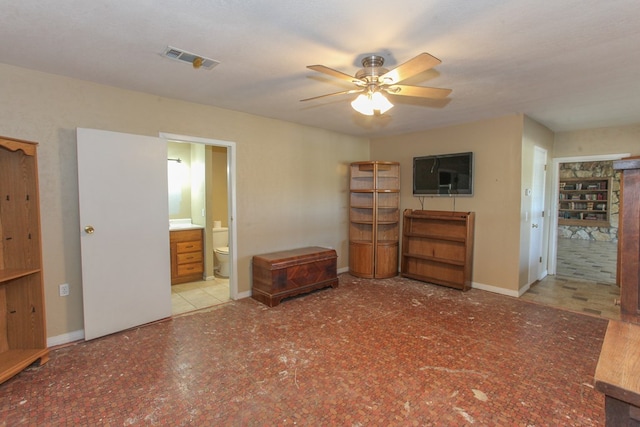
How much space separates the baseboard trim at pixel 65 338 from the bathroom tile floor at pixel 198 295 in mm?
824

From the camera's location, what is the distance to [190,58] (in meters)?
2.31

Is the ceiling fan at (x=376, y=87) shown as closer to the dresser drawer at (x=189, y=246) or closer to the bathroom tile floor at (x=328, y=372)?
the bathroom tile floor at (x=328, y=372)

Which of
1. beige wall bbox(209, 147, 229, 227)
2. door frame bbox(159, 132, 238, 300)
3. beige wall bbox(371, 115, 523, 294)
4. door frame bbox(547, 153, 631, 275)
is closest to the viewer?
door frame bbox(159, 132, 238, 300)

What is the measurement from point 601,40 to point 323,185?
3430 millimetres

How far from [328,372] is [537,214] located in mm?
3961

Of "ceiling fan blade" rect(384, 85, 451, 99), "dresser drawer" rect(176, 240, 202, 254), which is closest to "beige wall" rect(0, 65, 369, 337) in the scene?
"dresser drawer" rect(176, 240, 202, 254)

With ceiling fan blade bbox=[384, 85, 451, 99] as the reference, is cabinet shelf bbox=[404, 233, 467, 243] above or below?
below

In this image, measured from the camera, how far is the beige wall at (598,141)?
4223 mm

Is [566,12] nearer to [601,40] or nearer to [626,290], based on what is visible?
[601,40]

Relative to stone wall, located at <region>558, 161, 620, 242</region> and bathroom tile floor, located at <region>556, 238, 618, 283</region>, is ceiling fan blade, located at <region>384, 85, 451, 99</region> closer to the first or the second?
bathroom tile floor, located at <region>556, 238, 618, 283</region>

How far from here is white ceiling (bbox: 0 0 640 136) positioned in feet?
5.55

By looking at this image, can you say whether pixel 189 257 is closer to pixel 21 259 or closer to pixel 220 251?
pixel 220 251

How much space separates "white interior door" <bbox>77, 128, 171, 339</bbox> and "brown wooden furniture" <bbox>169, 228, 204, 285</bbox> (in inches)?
52.4

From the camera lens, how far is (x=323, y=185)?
4.86 m
